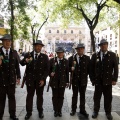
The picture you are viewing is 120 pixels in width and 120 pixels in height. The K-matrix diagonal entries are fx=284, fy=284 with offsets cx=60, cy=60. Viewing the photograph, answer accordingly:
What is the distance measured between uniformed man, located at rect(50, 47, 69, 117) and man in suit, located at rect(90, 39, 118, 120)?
735 mm

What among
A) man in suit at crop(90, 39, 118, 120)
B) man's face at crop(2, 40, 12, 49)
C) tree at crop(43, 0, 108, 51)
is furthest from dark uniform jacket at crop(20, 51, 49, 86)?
tree at crop(43, 0, 108, 51)

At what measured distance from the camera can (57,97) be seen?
24.8ft

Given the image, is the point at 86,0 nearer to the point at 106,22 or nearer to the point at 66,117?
the point at 106,22

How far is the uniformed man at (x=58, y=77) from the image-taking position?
7461 mm

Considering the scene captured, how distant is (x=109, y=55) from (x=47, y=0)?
21736mm

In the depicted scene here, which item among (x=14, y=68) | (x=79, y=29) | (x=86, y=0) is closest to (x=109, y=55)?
(x=14, y=68)

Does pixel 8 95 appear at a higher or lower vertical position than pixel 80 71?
lower

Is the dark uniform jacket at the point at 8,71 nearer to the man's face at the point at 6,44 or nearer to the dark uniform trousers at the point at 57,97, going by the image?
the man's face at the point at 6,44

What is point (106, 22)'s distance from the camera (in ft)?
107

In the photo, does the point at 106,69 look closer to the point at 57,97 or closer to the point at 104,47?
the point at 104,47

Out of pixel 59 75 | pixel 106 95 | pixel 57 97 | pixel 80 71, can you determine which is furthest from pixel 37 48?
pixel 106 95

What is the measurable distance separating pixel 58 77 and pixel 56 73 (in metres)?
0.12

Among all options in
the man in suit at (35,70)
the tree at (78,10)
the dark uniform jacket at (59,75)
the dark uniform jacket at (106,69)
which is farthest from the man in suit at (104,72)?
the tree at (78,10)

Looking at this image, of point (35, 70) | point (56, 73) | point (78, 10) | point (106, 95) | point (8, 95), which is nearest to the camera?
point (8, 95)
